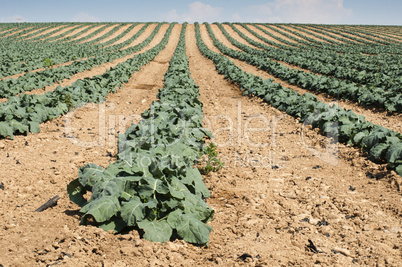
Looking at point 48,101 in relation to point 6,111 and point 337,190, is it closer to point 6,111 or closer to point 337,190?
point 6,111

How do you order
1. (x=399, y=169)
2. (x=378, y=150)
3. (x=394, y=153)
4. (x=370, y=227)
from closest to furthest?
(x=370, y=227) < (x=399, y=169) < (x=394, y=153) < (x=378, y=150)

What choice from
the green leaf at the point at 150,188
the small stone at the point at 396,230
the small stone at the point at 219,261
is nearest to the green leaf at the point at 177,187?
the green leaf at the point at 150,188

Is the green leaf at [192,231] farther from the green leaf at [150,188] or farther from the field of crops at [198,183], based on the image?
the green leaf at [150,188]

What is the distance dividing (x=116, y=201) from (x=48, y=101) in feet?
22.5

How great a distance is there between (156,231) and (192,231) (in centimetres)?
42

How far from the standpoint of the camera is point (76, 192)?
13.1 feet

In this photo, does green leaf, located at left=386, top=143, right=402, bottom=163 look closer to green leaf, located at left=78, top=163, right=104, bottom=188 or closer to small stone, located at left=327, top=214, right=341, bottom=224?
small stone, located at left=327, top=214, right=341, bottom=224

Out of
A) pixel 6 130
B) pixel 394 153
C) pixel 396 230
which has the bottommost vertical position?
pixel 396 230

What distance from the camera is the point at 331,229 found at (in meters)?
3.97

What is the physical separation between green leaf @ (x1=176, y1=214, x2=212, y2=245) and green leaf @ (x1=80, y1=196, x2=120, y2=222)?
2.55ft

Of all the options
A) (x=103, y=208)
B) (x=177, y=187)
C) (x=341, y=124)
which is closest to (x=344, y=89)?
(x=341, y=124)

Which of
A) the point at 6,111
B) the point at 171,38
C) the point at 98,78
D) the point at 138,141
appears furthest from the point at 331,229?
the point at 171,38

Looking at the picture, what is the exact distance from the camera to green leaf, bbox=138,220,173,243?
325cm

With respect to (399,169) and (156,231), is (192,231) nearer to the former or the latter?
(156,231)
